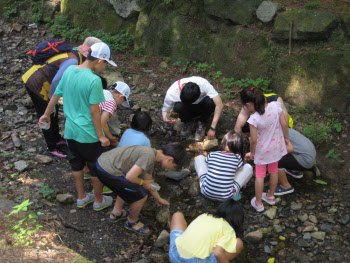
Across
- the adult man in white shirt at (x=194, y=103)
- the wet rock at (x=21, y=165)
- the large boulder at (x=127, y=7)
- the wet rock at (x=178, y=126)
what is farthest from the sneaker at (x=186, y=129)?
the large boulder at (x=127, y=7)

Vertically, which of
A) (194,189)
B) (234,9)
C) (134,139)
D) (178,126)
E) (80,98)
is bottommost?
(194,189)

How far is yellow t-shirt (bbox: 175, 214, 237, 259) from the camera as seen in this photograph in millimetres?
2932

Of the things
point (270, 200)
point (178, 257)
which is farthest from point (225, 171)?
point (178, 257)

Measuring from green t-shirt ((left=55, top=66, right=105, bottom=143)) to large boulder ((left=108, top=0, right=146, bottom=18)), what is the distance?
477 centimetres

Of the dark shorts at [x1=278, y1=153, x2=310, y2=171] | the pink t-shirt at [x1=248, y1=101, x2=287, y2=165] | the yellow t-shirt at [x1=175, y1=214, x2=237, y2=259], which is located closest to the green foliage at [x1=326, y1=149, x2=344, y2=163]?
the dark shorts at [x1=278, y1=153, x2=310, y2=171]

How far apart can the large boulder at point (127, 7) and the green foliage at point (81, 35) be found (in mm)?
470

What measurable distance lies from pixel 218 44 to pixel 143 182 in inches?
154

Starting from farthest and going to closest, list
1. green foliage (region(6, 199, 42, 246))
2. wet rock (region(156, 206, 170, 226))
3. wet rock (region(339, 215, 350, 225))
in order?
wet rock (region(156, 206, 170, 226)) → wet rock (region(339, 215, 350, 225)) → green foliage (region(6, 199, 42, 246))

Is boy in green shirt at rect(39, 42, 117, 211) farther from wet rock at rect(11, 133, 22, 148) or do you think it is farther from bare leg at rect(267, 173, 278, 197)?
bare leg at rect(267, 173, 278, 197)

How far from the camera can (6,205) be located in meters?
3.75

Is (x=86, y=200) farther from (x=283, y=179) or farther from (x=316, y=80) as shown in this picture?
(x=316, y=80)

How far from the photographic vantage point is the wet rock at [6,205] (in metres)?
3.66

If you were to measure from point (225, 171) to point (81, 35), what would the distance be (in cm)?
564

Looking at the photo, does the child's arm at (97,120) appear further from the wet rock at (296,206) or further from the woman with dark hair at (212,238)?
the wet rock at (296,206)
